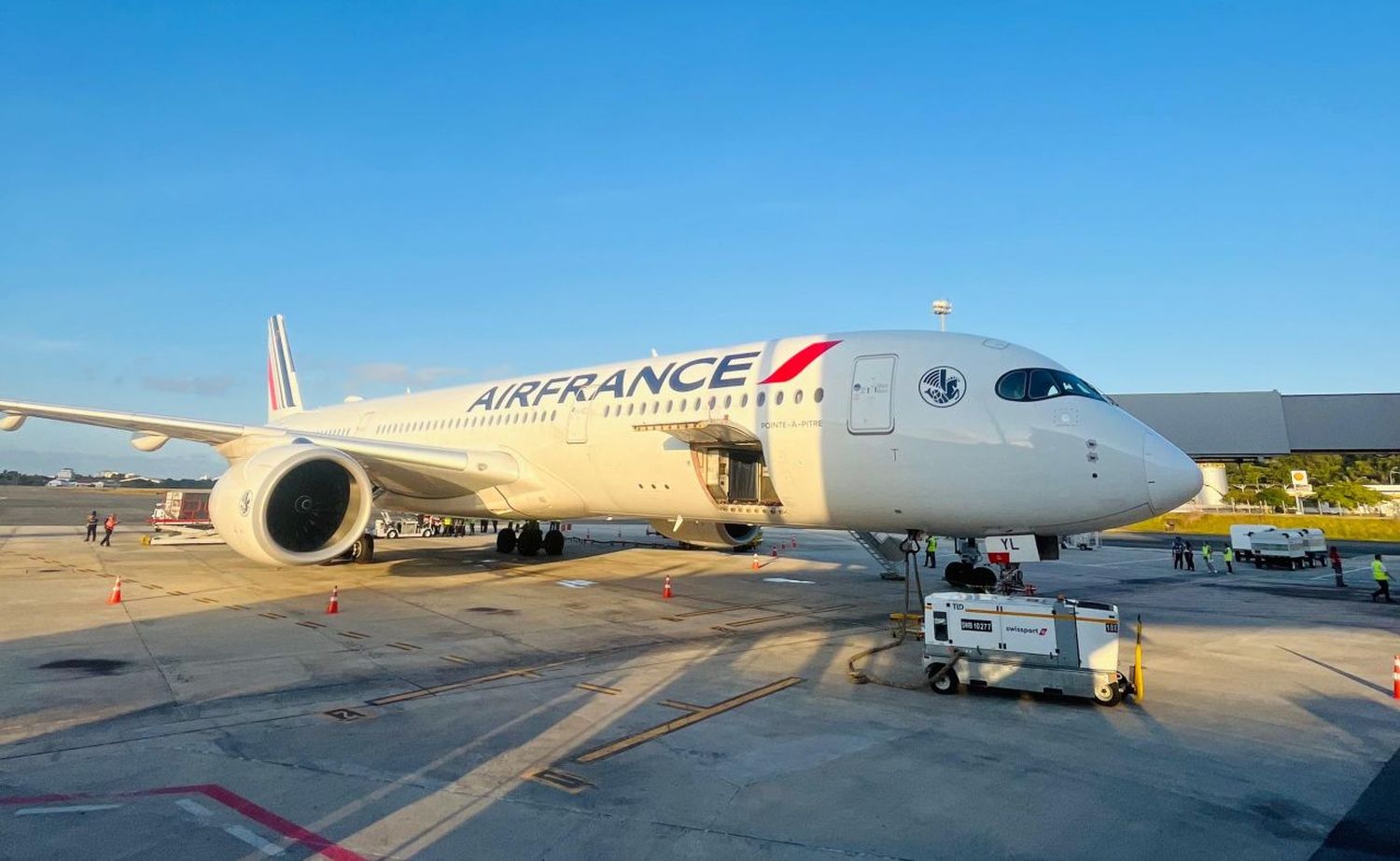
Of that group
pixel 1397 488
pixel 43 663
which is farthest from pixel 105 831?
pixel 1397 488

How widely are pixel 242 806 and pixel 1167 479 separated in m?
10.0

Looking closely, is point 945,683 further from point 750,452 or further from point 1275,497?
point 1275,497

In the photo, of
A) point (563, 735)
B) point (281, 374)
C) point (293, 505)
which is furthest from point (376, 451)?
point (281, 374)

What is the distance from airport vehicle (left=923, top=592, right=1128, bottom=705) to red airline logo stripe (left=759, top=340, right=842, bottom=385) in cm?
502

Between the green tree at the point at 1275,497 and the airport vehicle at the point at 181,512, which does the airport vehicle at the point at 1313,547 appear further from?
the airport vehicle at the point at 181,512

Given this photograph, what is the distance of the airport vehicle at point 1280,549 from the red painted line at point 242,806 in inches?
1281

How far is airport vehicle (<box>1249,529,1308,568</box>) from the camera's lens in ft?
89.9

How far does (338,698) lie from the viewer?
7324mm

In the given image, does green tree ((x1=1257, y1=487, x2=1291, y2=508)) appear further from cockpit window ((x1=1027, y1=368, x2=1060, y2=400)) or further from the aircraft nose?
cockpit window ((x1=1027, y1=368, x2=1060, y2=400))

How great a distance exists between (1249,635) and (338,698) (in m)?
12.8

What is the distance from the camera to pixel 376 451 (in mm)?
15875

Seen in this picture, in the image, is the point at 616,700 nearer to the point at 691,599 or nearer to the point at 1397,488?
the point at 691,599

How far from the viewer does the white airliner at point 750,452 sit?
10.1 meters

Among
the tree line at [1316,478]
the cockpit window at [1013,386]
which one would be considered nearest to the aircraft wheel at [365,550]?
the cockpit window at [1013,386]
